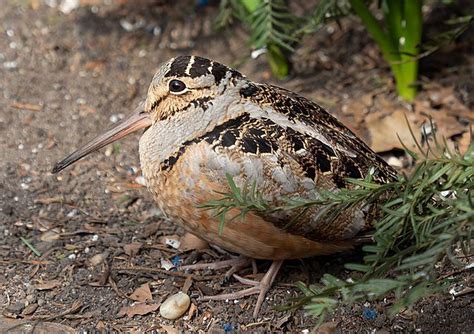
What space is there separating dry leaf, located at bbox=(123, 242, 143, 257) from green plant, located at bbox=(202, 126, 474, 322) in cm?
100

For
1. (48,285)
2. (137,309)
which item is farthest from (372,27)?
(48,285)

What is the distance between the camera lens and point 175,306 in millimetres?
3734

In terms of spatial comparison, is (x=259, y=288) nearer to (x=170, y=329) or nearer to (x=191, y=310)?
(x=191, y=310)

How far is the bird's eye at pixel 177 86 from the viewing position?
12.1 ft

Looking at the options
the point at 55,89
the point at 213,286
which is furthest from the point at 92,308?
the point at 55,89

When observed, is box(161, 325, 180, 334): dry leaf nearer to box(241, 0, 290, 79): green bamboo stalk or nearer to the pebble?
the pebble

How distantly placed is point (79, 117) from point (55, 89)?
1.28ft

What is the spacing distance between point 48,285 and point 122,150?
4.34ft

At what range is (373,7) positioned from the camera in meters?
6.03

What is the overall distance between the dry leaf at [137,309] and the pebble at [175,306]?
0.04m

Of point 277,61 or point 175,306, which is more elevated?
point 277,61

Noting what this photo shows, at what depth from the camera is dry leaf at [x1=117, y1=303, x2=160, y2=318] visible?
3727 mm

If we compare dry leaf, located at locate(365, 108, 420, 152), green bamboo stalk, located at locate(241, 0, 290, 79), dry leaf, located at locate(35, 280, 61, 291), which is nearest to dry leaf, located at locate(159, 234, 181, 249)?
dry leaf, located at locate(35, 280, 61, 291)

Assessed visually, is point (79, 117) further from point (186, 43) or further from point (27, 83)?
point (186, 43)
